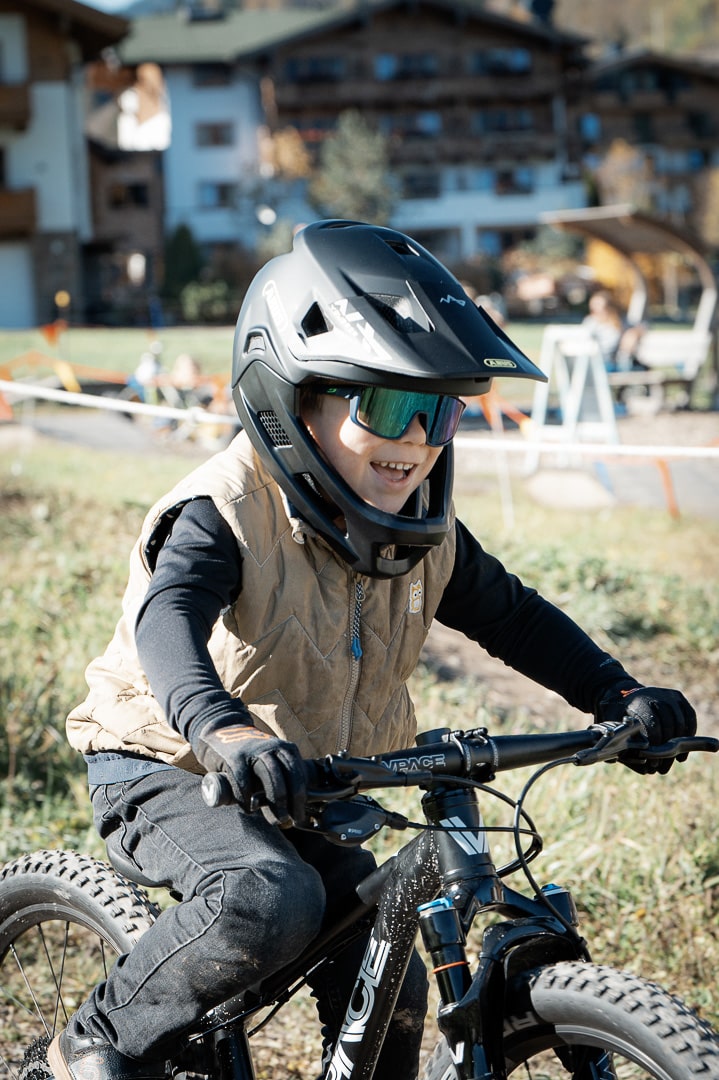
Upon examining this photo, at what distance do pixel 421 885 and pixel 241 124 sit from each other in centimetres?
6598

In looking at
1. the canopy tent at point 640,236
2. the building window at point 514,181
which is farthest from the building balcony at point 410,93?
the canopy tent at point 640,236

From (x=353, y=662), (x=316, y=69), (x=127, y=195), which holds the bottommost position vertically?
(x=353, y=662)

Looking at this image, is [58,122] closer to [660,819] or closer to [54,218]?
[54,218]

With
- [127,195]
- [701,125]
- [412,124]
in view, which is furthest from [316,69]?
[701,125]

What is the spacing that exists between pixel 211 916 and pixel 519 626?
0.88 m

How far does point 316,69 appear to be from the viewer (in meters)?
65.4

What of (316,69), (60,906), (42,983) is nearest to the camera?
(60,906)

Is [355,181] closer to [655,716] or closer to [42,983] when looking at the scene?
[42,983]

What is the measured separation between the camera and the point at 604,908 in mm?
3770

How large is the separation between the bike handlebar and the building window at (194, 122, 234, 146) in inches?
2556

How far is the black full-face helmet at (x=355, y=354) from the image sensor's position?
217cm

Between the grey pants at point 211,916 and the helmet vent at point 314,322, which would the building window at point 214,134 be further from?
the grey pants at point 211,916

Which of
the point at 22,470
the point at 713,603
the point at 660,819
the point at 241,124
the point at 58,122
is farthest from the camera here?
the point at 241,124

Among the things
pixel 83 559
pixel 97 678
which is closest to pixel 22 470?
pixel 83 559
